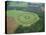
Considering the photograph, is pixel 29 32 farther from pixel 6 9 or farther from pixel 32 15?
pixel 6 9

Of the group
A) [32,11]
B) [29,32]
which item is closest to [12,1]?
[32,11]

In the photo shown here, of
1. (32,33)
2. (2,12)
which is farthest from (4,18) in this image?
(32,33)

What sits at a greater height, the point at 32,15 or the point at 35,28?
the point at 32,15

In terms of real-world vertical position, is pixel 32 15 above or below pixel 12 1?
below

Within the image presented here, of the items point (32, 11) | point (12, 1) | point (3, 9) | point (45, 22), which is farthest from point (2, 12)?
point (45, 22)

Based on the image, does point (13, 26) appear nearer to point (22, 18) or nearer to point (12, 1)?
point (22, 18)

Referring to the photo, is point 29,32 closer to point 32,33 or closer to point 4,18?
point 32,33

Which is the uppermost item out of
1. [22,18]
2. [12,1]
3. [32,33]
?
[12,1]
